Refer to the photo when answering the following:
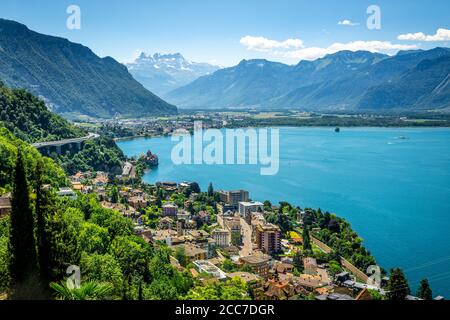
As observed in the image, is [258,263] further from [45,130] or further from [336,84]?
[336,84]

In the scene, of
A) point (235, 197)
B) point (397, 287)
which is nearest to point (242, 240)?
point (235, 197)

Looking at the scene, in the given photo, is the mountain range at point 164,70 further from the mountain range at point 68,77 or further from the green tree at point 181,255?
the green tree at point 181,255

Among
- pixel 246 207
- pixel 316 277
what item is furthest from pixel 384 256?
pixel 246 207

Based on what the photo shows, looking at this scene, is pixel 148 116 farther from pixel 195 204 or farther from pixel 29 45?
pixel 195 204

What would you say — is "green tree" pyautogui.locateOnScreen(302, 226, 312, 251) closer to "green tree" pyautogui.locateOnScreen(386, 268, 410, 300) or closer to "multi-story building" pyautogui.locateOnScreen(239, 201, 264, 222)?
"multi-story building" pyautogui.locateOnScreen(239, 201, 264, 222)

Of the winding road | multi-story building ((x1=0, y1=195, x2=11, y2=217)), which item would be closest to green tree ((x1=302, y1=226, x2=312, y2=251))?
multi-story building ((x1=0, y1=195, x2=11, y2=217))

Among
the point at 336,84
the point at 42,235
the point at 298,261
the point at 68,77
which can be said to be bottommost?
the point at 298,261

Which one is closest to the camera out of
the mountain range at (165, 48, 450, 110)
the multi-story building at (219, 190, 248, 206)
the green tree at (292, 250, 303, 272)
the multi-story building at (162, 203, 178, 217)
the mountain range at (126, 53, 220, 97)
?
the green tree at (292, 250, 303, 272)
